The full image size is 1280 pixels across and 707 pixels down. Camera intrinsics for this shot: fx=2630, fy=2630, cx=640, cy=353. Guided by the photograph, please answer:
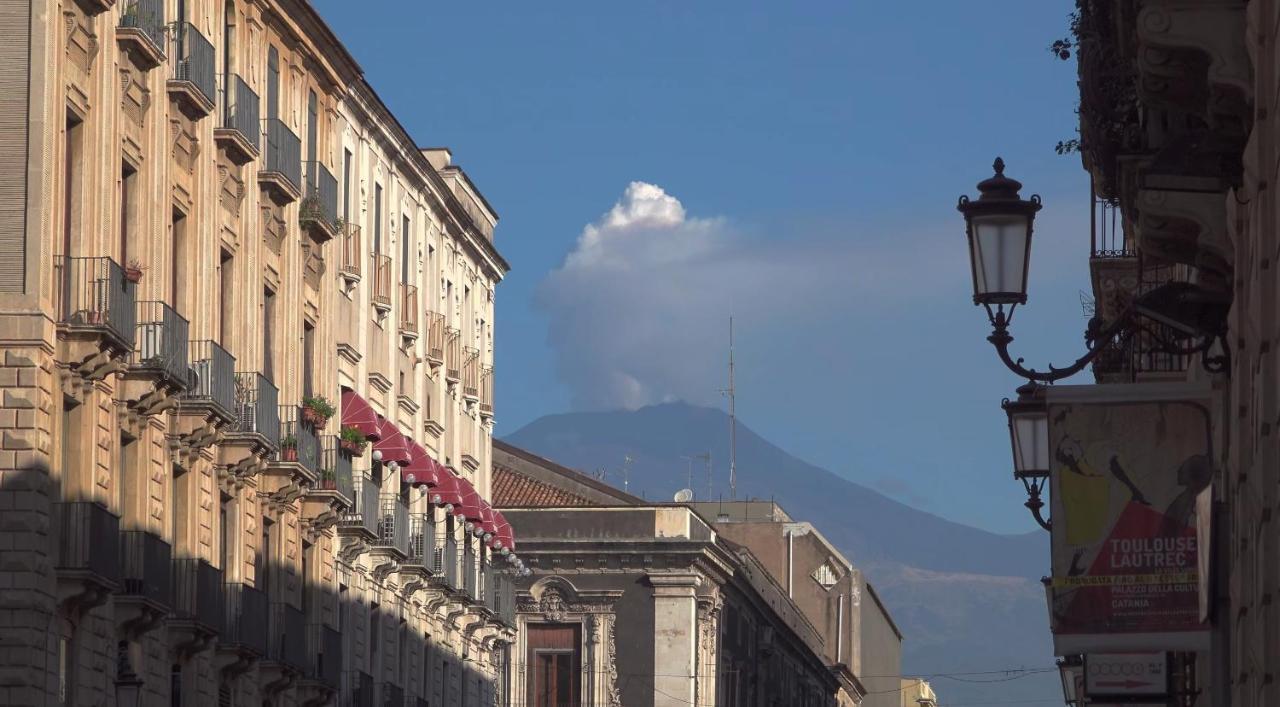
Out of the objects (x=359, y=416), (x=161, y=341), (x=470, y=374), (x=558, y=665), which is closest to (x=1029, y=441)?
(x=161, y=341)

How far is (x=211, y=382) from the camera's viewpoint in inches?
1427

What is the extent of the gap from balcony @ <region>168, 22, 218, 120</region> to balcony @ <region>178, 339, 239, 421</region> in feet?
10.6

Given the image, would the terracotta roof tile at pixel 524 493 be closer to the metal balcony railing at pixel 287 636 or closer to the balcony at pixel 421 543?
the balcony at pixel 421 543

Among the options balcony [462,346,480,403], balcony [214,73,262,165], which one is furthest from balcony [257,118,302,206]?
balcony [462,346,480,403]

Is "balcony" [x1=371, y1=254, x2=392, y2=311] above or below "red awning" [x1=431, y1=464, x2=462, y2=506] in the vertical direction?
above

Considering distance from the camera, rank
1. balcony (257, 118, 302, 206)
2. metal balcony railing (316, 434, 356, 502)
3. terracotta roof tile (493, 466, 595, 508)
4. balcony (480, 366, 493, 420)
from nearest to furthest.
→ balcony (257, 118, 302, 206)
metal balcony railing (316, 434, 356, 502)
balcony (480, 366, 493, 420)
terracotta roof tile (493, 466, 595, 508)

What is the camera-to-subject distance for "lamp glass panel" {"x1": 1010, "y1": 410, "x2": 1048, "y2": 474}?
75.8 ft

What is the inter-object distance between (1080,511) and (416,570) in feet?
112

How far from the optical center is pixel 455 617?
2210 inches

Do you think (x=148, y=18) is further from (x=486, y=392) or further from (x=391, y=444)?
(x=486, y=392)

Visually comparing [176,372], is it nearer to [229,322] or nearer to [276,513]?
[229,322]

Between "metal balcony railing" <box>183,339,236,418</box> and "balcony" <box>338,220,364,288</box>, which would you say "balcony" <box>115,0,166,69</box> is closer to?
"metal balcony railing" <box>183,339,236,418</box>

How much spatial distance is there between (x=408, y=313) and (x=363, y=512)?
641 cm

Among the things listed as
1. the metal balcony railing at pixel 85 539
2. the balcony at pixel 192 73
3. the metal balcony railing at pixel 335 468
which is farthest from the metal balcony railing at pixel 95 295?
the metal balcony railing at pixel 335 468
